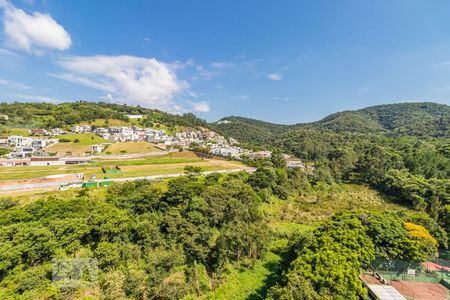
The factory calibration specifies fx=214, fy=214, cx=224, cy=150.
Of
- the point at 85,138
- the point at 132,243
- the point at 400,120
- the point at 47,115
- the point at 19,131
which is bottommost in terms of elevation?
the point at 132,243

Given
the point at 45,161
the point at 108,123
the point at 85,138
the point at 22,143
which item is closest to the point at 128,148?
the point at 85,138

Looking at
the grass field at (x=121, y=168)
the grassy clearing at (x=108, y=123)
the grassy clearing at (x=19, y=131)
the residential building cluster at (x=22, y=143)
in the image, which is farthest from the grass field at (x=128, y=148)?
the grassy clearing at (x=108, y=123)

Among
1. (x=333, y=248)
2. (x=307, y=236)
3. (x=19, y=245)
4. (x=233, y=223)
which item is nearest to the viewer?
(x=333, y=248)

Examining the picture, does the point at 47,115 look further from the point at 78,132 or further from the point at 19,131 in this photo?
the point at 78,132

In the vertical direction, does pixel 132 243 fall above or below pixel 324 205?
above

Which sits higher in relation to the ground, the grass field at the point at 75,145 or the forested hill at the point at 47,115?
the forested hill at the point at 47,115

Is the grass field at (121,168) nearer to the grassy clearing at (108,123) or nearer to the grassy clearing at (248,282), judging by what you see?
the grassy clearing at (248,282)

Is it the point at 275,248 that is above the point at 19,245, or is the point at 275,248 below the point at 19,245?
below

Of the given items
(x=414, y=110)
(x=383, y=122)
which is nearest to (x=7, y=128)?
(x=383, y=122)

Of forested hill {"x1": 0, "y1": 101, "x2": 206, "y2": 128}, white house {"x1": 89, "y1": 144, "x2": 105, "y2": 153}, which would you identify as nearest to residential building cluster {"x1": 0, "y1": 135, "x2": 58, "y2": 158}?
white house {"x1": 89, "y1": 144, "x2": 105, "y2": 153}

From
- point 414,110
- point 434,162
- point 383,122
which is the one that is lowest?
point 434,162

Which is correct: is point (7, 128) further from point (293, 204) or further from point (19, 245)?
point (293, 204)
